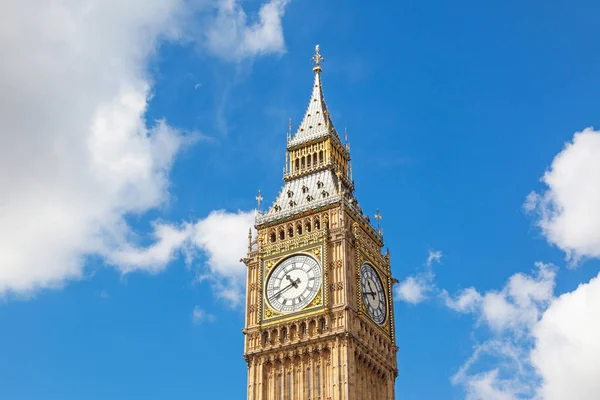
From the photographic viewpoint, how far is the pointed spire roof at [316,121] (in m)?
110

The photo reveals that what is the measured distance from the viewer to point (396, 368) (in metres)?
99.3

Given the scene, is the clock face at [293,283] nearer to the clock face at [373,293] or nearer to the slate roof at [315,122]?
the clock face at [373,293]

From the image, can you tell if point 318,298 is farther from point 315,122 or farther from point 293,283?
point 315,122

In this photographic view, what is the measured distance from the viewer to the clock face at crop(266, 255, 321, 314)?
95.1 meters

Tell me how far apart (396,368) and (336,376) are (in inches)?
475

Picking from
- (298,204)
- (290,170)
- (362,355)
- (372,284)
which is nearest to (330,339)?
(362,355)

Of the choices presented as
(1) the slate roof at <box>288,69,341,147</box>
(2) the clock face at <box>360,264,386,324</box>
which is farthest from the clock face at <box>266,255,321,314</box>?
(1) the slate roof at <box>288,69,341,147</box>

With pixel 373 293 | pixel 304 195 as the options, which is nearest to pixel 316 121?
pixel 304 195

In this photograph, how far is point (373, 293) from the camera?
326ft

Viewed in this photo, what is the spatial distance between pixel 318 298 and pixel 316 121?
25148mm

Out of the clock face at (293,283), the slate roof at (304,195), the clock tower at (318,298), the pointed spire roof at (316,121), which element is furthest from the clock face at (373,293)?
the pointed spire roof at (316,121)

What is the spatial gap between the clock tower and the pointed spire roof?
2.98 metres

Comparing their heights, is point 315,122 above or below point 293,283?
above

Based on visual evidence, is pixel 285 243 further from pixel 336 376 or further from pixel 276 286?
pixel 336 376
